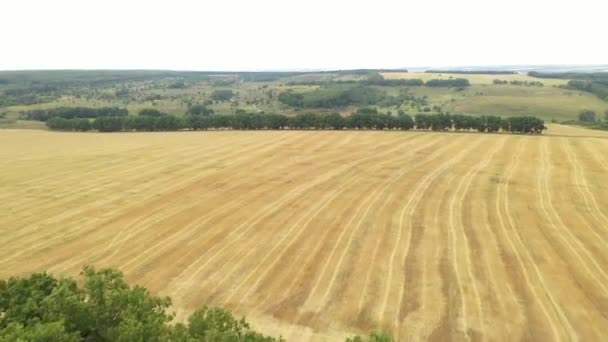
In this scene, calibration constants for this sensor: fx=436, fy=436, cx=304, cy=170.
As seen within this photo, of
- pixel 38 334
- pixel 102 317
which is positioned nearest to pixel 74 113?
pixel 102 317

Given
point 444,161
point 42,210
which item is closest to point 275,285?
point 42,210

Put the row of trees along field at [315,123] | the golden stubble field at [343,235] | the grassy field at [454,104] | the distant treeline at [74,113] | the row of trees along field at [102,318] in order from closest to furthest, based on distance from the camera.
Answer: the row of trees along field at [102,318] → the golden stubble field at [343,235] → the row of trees along field at [315,123] → the distant treeline at [74,113] → the grassy field at [454,104]

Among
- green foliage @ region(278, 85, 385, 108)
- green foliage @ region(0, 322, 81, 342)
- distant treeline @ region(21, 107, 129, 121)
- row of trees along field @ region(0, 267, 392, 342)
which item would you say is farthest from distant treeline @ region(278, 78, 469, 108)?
green foliage @ region(0, 322, 81, 342)

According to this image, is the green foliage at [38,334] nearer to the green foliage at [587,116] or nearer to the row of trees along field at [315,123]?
the row of trees along field at [315,123]

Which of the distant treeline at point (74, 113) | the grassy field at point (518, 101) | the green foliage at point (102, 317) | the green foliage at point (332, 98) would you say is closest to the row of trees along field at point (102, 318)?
the green foliage at point (102, 317)

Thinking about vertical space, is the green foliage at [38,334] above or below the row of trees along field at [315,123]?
above

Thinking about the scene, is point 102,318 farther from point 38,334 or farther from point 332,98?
point 332,98
